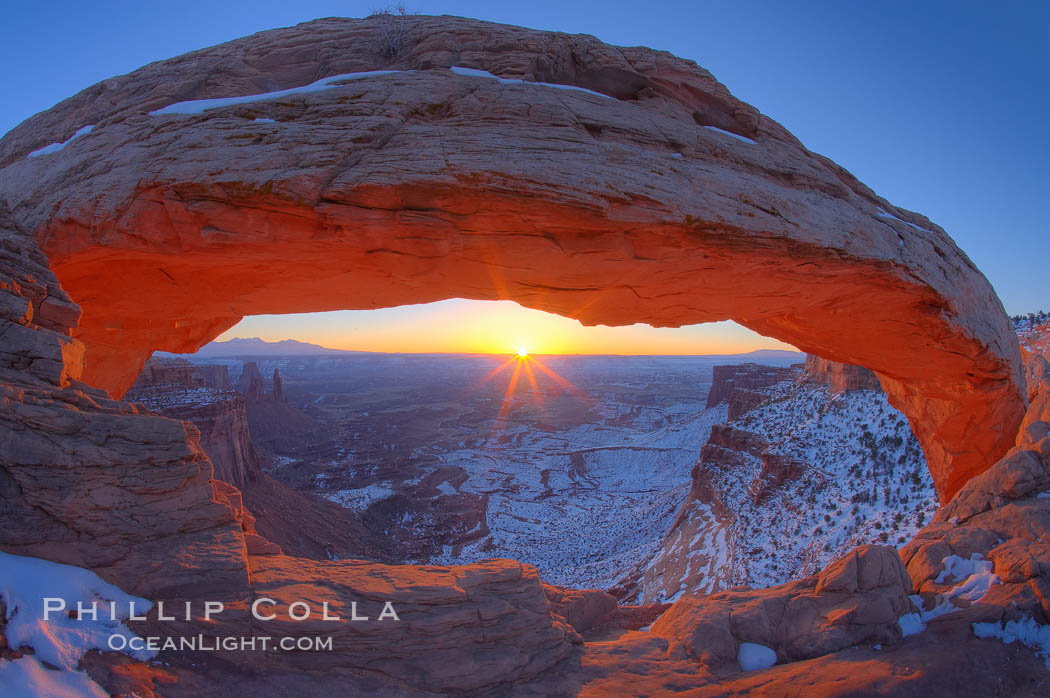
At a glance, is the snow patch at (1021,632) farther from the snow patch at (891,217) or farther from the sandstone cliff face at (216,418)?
the sandstone cliff face at (216,418)

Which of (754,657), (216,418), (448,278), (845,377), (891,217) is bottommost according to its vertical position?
(754,657)

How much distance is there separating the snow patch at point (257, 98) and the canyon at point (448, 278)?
0.07 m

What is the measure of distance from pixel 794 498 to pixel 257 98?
70.6 feet

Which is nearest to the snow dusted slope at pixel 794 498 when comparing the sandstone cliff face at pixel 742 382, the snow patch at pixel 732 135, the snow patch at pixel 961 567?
the snow patch at pixel 961 567

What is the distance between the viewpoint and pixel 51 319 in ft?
17.6

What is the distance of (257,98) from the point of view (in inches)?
233

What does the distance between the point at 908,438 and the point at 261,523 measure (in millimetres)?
28616

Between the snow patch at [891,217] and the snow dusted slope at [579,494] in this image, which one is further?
the snow dusted slope at [579,494]

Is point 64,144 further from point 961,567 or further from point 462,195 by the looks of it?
point 961,567

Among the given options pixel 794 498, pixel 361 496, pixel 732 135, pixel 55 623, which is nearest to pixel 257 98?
pixel 55 623

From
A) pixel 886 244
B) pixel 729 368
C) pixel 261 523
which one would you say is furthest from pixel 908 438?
pixel 729 368

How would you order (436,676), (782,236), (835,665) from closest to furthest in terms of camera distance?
(436,676) → (835,665) → (782,236)

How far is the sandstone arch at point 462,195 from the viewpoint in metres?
5.28

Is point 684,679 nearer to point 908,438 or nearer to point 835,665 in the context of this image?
point 835,665
